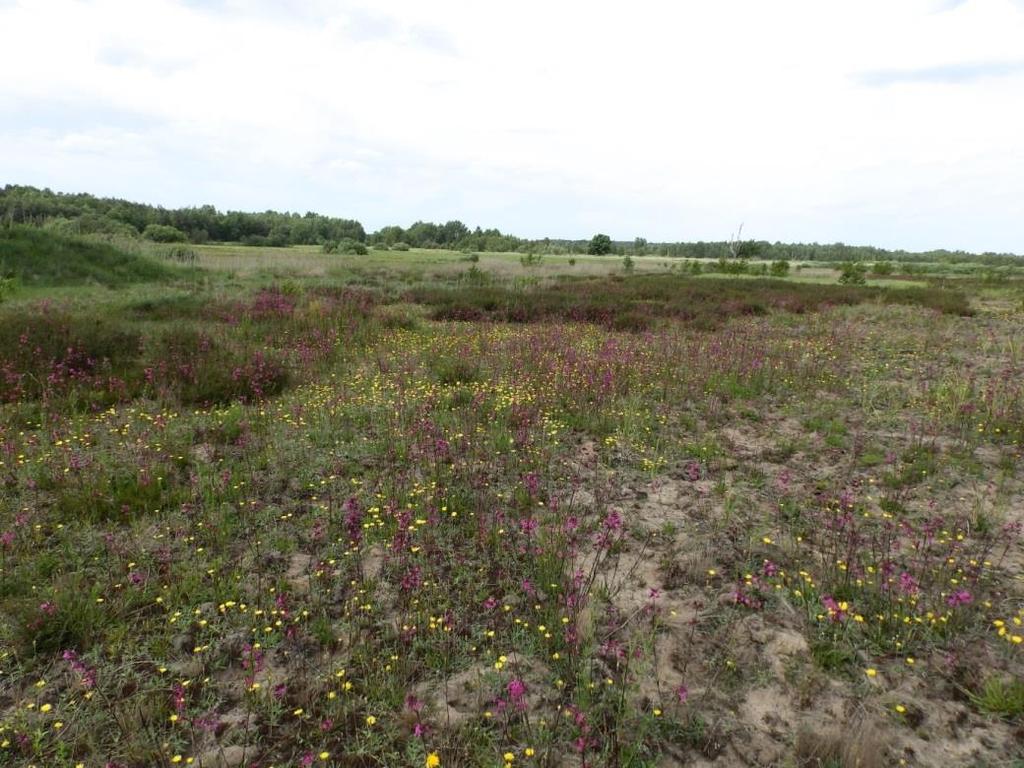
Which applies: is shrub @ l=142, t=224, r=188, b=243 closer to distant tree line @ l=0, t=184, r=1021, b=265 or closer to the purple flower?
distant tree line @ l=0, t=184, r=1021, b=265

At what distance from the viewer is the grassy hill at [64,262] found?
70.8 ft

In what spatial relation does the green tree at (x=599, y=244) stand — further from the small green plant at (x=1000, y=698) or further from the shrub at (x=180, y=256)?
the small green plant at (x=1000, y=698)

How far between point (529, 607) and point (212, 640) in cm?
218

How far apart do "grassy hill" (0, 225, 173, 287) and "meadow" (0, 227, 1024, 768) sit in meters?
15.6

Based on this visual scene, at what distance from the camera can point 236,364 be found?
9750mm

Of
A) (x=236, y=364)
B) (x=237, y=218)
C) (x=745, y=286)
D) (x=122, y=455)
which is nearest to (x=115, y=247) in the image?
(x=236, y=364)

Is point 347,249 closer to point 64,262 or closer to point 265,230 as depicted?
point 265,230

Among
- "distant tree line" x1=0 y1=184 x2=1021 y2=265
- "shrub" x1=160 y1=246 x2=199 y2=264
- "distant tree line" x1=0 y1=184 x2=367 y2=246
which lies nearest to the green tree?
"distant tree line" x1=0 y1=184 x2=1021 y2=265

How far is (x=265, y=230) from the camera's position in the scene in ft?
339

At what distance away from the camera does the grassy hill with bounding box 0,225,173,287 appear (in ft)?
70.8

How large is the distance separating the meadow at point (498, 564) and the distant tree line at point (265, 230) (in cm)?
3208

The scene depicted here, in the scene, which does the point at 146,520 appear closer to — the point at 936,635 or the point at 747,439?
the point at 936,635

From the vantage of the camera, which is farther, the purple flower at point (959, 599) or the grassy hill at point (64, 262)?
the grassy hill at point (64, 262)

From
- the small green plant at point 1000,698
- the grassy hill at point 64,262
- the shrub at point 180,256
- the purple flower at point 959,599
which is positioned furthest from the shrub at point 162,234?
the small green plant at point 1000,698
